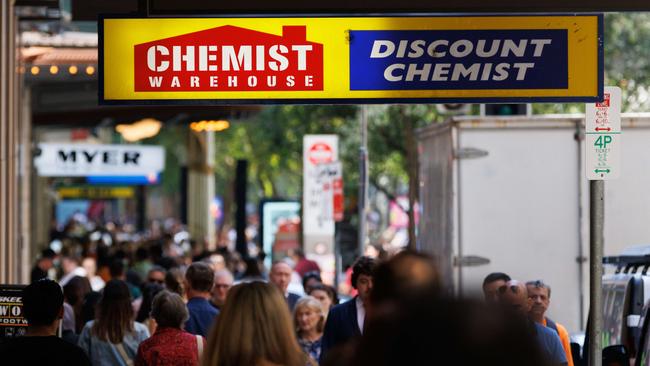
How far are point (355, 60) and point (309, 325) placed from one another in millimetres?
3018

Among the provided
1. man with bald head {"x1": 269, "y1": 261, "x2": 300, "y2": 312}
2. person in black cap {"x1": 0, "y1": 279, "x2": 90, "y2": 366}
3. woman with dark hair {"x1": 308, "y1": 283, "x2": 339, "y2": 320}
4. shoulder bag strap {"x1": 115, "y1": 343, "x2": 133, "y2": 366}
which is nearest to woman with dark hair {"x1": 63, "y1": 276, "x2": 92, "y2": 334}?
man with bald head {"x1": 269, "y1": 261, "x2": 300, "y2": 312}

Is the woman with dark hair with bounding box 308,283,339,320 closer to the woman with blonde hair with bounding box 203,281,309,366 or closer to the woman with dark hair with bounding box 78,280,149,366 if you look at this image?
the woman with dark hair with bounding box 78,280,149,366

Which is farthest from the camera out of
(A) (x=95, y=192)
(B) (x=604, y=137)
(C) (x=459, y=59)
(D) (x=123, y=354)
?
(A) (x=95, y=192)

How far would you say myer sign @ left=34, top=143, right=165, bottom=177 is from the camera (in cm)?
3136

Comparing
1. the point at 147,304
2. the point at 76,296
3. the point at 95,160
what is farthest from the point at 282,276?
the point at 95,160

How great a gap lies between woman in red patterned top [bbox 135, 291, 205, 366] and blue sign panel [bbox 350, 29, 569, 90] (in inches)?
66.9

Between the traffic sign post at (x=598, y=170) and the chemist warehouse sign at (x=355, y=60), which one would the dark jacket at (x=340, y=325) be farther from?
the traffic sign post at (x=598, y=170)

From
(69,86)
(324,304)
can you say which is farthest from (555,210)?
(69,86)

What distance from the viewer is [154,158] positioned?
33281 millimetres

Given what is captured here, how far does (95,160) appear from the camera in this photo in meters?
31.9

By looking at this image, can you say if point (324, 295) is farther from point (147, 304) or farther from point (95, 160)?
point (95, 160)

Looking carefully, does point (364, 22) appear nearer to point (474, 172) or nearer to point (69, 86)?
point (474, 172)

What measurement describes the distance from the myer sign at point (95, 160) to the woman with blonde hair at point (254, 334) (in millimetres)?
25562

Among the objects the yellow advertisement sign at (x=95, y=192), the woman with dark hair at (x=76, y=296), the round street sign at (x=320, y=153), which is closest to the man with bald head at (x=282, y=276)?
the woman with dark hair at (x=76, y=296)
